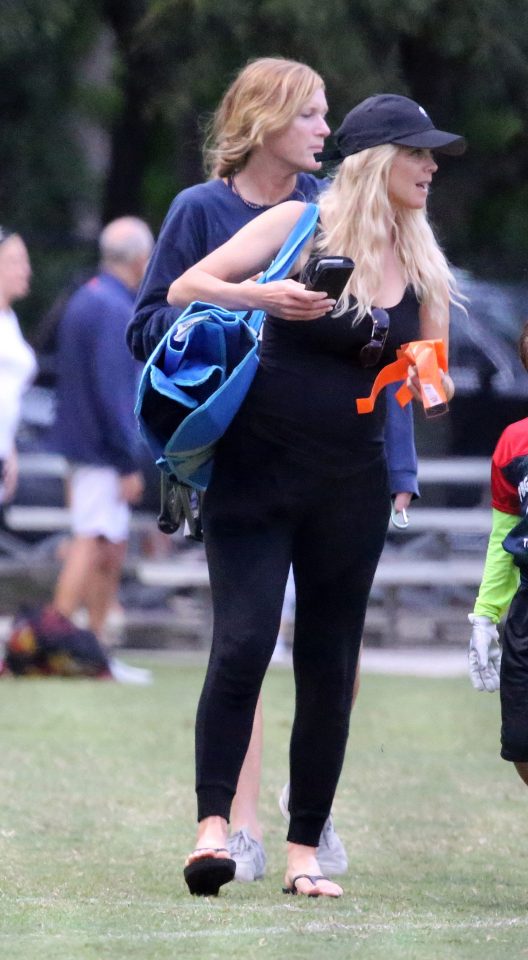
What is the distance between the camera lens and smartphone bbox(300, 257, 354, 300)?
4.14 meters

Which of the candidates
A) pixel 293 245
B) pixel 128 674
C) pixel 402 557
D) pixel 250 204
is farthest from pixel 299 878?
pixel 402 557

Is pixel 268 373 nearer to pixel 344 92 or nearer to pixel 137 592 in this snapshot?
pixel 344 92

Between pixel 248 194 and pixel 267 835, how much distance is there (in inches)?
A: 73.3

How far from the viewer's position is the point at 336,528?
14.3 feet

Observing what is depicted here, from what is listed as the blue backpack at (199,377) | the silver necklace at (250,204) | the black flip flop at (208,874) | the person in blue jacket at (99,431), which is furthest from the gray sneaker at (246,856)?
the person in blue jacket at (99,431)

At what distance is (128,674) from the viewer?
370 inches

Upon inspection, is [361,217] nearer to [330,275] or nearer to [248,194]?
[330,275]

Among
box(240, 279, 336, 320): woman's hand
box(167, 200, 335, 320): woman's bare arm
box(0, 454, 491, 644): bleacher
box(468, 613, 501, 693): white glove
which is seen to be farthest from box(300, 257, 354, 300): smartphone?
box(0, 454, 491, 644): bleacher

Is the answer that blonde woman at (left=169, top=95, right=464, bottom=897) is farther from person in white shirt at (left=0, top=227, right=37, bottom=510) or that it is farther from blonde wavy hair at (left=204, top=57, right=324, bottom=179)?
person in white shirt at (left=0, top=227, right=37, bottom=510)

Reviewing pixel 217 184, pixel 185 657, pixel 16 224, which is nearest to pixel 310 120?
pixel 217 184

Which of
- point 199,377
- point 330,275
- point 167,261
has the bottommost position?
point 199,377

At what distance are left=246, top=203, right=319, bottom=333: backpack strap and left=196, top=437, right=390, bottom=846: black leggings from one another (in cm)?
38

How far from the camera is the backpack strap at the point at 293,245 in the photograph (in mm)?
4238

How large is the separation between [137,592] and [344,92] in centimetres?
329
